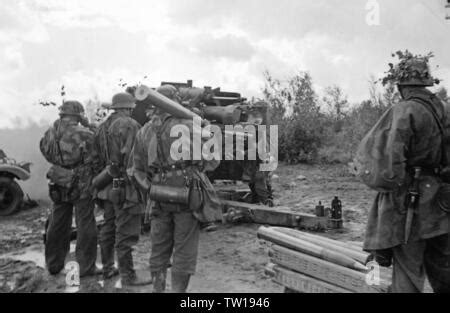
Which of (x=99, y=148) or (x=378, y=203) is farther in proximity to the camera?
(x=99, y=148)

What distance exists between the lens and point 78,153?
6215 millimetres

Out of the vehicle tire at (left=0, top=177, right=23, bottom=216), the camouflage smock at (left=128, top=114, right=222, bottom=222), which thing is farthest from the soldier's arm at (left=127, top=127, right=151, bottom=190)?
the vehicle tire at (left=0, top=177, right=23, bottom=216)

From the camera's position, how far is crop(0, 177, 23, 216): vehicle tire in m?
10.1

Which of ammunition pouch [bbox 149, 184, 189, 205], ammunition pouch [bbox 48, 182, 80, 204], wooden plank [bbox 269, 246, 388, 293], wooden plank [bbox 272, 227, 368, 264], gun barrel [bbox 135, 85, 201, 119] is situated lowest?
wooden plank [bbox 269, 246, 388, 293]

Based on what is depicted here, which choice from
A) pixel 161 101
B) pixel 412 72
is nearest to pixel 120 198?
pixel 161 101

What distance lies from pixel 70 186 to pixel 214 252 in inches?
83.6

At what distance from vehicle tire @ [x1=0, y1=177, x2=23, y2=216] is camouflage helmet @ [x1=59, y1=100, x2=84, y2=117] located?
4548 millimetres

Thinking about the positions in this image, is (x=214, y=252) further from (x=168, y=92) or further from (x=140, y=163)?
(x=168, y=92)

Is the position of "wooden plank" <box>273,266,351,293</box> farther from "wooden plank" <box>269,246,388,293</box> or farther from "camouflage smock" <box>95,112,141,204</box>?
"camouflage smock" <box>95,112,141,204</box>

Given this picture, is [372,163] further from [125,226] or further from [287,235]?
[125,226]

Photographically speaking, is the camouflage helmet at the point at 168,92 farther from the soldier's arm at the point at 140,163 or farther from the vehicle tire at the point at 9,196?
the vehicle tire at the point at 9,196

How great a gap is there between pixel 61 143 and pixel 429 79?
410 cm

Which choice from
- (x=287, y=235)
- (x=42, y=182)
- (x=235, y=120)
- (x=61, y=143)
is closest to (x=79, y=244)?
(x=61, y=143)
